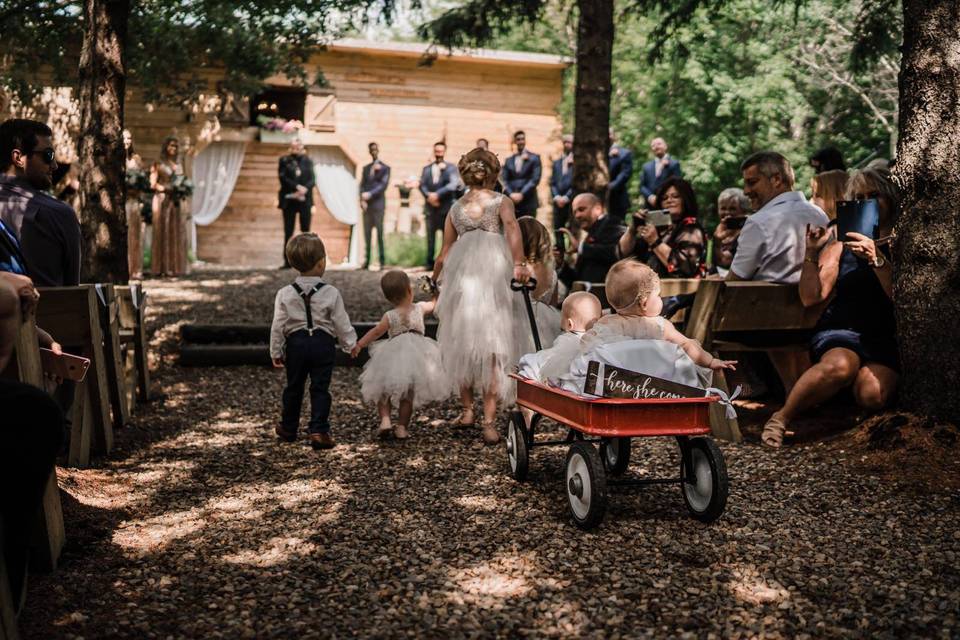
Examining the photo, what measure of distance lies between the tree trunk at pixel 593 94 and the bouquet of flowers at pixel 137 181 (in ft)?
28.6

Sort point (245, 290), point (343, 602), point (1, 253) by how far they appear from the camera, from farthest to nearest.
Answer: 1. point (245, 290)
2. point (1, 253)
3. point (343, 602)

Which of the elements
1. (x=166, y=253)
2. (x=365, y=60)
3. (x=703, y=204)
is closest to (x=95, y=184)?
(x=166, y=253)

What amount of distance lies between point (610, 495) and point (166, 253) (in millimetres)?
13245

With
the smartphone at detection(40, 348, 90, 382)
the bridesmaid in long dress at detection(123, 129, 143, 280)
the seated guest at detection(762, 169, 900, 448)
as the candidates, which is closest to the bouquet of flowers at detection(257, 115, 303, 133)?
the bridesmaid in long dress at detection(123, 129, 143, 280)

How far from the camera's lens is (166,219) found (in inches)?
640

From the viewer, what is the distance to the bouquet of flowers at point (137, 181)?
603 inches

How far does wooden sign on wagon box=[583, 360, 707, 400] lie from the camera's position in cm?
423

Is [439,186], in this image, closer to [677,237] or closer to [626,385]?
[677,237]

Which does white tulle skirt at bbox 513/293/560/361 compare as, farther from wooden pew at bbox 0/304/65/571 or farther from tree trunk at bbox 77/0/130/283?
tree trunk at bbox 77/0/130/283

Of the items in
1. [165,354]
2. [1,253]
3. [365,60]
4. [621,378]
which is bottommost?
[165,354]

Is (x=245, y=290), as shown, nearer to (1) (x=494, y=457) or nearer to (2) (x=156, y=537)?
(1) (x=494, y=457)

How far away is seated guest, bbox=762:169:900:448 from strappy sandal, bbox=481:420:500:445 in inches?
69.1

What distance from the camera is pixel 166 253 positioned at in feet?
53.8

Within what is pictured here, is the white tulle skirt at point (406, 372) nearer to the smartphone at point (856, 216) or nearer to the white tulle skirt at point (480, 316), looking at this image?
the white tulle skirt at point (480, 316)
